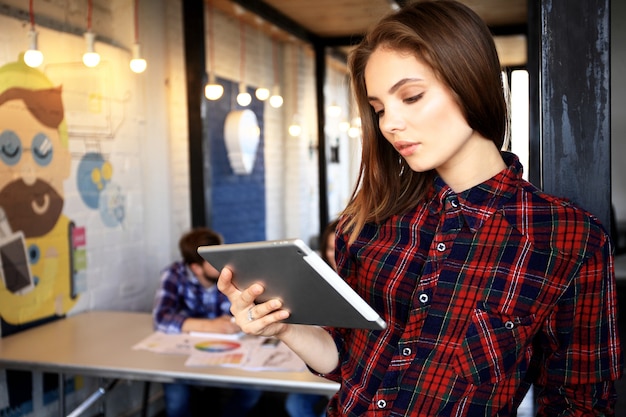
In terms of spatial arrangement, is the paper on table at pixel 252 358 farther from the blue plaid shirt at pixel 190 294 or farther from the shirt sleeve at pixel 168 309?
the blue plaid shirt at pixel 190 294

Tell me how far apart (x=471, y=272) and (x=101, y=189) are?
2.79 meters

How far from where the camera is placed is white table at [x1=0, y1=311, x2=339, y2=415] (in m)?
2.27

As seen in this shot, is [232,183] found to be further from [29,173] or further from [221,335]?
[221,335]

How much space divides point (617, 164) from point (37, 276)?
5.44 metres

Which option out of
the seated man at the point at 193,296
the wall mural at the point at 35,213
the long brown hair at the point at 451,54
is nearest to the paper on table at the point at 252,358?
the seated man at the point at 193,296

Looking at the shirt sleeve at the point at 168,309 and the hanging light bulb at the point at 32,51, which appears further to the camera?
the shirt sleeve at the point at 168,309

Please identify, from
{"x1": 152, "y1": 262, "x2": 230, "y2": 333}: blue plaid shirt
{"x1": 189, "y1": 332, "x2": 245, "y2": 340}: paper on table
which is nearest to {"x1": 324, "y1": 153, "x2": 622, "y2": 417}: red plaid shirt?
{"x1": 189, "y1": 332, "x2": 245, "y2": 340}: paper on table

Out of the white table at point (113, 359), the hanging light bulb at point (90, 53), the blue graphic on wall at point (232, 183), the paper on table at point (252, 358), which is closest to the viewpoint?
the white table at point (113, 359)

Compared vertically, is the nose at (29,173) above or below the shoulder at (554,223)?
above

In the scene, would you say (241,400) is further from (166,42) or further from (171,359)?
(166,42)

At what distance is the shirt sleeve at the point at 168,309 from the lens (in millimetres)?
2908

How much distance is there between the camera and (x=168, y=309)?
3.01 m

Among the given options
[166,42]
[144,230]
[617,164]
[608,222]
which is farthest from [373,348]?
[617,164]

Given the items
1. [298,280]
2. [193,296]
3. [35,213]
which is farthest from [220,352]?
[298,280]
